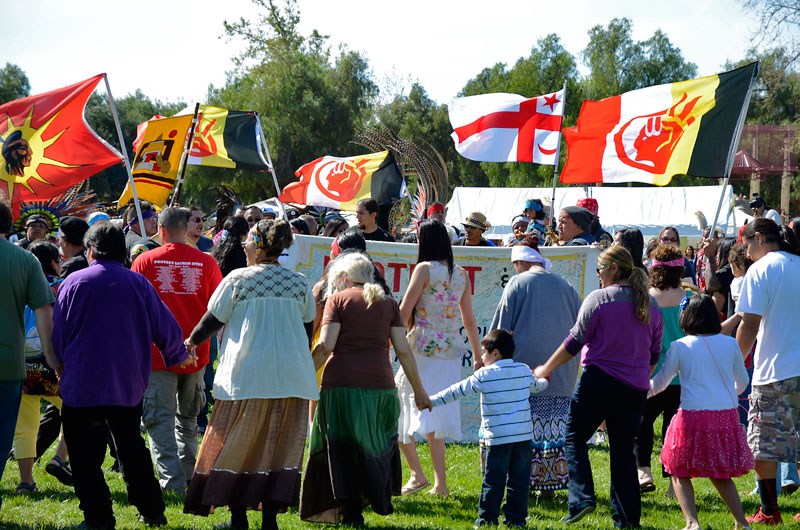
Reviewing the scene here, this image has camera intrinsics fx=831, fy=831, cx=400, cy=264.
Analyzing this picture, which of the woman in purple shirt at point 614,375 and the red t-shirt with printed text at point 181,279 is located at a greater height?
the red t-shirt with printed text at point 181,279

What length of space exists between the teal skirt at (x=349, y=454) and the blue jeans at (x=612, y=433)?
3.96 ft

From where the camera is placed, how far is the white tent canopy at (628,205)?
25.5 metres

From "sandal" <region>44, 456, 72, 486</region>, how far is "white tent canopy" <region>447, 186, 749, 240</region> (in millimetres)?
19013

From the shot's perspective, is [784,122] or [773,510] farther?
[784,122]

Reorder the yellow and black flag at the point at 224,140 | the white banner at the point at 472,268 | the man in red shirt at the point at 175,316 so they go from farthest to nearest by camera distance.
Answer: the yellow and black flag at the point at 224,140 < the white banner at the point at 472,268 < the man in red shirt at the point at 175,316

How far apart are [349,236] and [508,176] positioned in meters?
47.5

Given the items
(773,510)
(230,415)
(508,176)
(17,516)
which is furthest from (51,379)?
(508,176)

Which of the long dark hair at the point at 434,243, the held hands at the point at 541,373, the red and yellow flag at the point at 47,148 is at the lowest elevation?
the held hands at the point at 541,373

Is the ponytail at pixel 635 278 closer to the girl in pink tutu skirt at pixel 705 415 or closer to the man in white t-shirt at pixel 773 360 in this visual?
the girl in pink tutu skirt at pixel 705 415

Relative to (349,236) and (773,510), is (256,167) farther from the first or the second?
(773,510)

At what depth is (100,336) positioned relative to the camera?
5059 mm

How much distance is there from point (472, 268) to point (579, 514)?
3.27 meters

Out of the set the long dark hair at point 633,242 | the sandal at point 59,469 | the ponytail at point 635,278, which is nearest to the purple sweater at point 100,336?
the sandal at point 59,469

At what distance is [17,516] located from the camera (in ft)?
18.1
